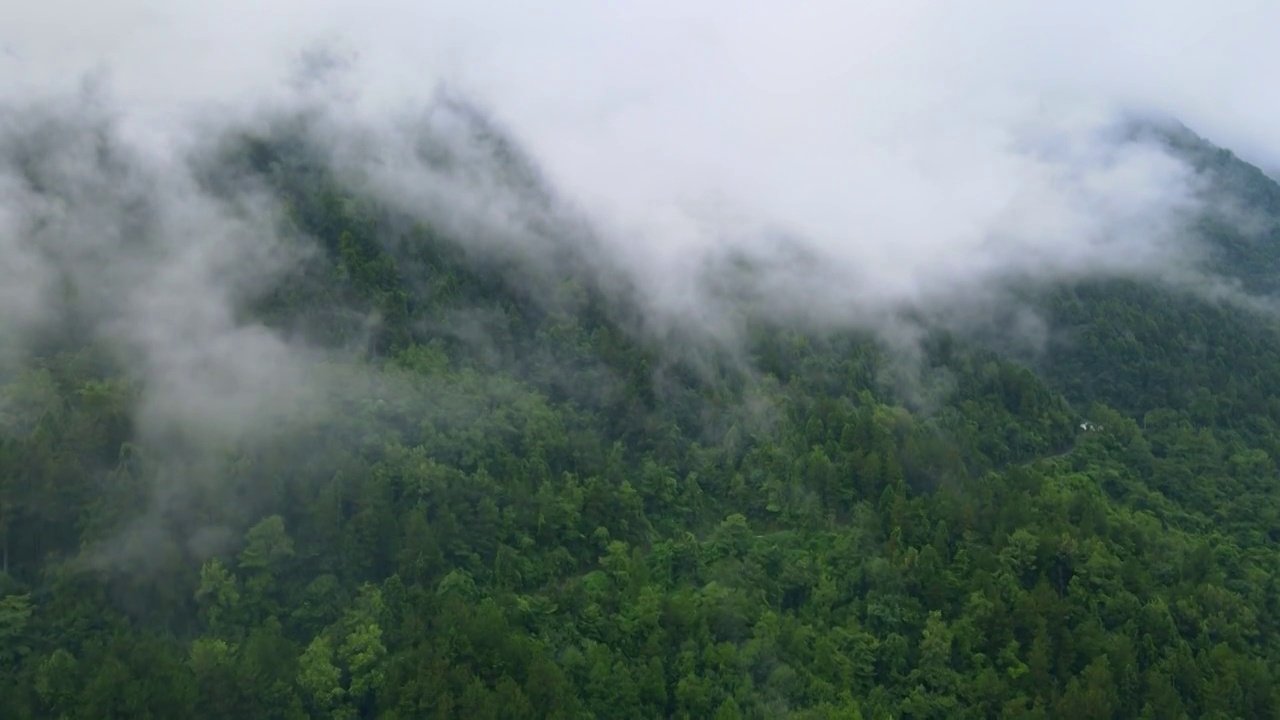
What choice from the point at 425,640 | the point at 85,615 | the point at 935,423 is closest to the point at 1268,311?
the point at 935,423

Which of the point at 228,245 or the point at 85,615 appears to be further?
the point at 228,245

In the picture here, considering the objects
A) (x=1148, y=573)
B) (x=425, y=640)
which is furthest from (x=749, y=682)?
(x=1148, y=573)

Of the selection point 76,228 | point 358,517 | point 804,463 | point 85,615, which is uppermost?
point 76,228

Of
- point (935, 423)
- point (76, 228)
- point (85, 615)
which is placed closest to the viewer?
point (85, 615)

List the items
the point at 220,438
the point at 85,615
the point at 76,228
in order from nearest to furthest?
the point at 85,615 → the point at 220,438 → the point at 76,228

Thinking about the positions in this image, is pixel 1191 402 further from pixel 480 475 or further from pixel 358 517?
pixel 358 517

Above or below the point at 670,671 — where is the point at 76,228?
above

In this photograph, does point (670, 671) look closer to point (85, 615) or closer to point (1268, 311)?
point (85, 615)
